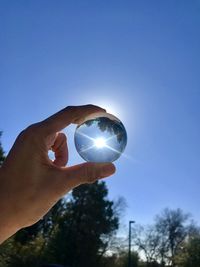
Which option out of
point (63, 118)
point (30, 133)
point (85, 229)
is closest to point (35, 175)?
point (30, 133)

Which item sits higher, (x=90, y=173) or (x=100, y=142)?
(x=100, y=142)

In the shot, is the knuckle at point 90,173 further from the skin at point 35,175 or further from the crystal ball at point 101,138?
the crystal ball at point 101,138

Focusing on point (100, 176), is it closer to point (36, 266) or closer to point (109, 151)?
point (109, 151)

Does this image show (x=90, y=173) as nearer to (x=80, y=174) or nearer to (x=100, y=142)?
(x=80, y=174)

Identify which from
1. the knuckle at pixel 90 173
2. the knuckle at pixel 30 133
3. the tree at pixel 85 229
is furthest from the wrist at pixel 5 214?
the tree at pixel 85 229

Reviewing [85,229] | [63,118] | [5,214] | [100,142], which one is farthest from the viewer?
[85,229]

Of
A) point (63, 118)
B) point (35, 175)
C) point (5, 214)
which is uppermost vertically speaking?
point (63, 118)

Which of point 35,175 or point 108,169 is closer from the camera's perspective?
point 35,175

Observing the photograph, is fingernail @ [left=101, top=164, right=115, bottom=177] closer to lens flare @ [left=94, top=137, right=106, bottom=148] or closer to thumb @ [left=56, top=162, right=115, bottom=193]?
thumb @ [left=56, top=162, right=115, bottom=193]
